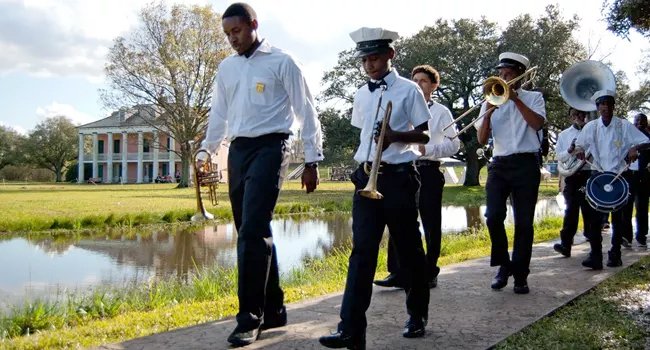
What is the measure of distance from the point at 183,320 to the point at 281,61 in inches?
84.6

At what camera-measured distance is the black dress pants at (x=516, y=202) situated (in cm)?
585

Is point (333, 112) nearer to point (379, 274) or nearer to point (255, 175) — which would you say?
point (379, 274)

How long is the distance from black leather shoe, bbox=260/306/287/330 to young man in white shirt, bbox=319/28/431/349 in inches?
32.7

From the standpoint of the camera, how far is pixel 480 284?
20.4 feet

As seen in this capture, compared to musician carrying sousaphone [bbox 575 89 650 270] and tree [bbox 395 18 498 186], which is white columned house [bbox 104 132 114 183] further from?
musician carrying sousaphone [bbox 575 89 650 270]

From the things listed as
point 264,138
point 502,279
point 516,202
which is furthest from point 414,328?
point 516,202

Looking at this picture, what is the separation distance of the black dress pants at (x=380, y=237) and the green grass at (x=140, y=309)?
1.63 metres

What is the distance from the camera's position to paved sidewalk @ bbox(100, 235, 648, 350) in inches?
162

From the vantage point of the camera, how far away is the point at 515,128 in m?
5.97

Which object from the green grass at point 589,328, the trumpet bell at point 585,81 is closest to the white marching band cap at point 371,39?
the green grass at point 589,328

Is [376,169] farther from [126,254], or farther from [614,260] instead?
[126,254]

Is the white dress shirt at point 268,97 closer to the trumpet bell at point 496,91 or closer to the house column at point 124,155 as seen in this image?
the trumpet bell at point 496,91

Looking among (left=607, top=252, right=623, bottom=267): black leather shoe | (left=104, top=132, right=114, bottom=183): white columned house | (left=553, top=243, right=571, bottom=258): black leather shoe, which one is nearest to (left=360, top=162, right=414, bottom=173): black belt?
(left=607, top=252, right=623, bottom=267): black leather shoe

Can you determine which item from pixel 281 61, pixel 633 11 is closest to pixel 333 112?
pixel 633 11
